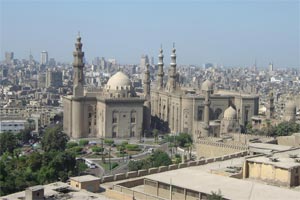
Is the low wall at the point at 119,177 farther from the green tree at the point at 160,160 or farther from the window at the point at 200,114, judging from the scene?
the window at the point at 200,114

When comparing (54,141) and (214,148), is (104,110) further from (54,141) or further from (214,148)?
(214,148)

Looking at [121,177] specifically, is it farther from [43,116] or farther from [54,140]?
[43,116]

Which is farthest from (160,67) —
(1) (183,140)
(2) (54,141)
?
(2) (54,141)

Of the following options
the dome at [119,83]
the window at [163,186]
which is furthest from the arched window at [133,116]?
the window at [163,186]

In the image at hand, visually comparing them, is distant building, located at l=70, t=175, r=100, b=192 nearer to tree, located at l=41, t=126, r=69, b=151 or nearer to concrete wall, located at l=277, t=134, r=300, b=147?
concrete wall, located at l=277, t=134, r=300, b=147

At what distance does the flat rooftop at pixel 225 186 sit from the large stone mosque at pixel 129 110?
815 inches

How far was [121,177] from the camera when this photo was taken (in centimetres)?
1503

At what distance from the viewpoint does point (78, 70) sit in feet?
121

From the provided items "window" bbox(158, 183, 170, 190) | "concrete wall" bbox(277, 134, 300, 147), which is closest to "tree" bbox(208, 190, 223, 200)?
"window" bbox(158, 183, 170, 190)

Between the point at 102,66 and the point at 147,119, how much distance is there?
397 feet

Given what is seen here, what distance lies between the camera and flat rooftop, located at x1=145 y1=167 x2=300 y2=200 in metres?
11.7

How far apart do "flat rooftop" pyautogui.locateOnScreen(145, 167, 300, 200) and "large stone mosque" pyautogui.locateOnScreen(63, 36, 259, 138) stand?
20704 millimetres

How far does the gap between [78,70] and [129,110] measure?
4992 mm

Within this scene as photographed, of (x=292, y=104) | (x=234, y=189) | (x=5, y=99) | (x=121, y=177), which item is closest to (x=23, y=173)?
(x=121, y=177)
